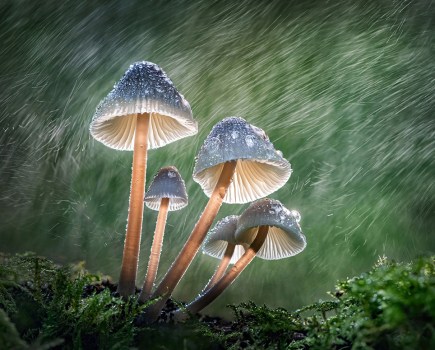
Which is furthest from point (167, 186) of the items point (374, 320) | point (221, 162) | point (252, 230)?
point (374, 320)

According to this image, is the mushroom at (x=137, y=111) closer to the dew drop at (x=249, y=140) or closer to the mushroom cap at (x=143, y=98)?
the mushroom cap at (x=143, y=98)

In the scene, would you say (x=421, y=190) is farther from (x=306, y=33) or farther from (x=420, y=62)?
(x=306, y=33)

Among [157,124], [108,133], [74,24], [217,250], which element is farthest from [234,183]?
[74,24]

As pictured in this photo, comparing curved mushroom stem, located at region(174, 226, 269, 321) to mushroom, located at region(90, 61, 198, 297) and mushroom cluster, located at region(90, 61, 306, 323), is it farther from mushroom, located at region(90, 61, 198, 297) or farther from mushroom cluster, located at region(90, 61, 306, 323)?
mushroom, located at region(90, 61, 198, 297)

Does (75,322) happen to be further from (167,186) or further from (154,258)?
(167,186)

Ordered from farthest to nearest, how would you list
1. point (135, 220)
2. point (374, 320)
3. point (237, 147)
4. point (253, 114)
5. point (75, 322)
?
point (253, 114) → point (135, 220) → point (237, 147) → point (75, 322) → point (374, 320)

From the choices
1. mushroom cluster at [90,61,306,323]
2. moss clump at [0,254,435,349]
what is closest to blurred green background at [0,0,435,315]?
mushroom cluster at [90,61,306,323]

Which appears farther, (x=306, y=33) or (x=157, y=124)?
(x=306, y=33)
